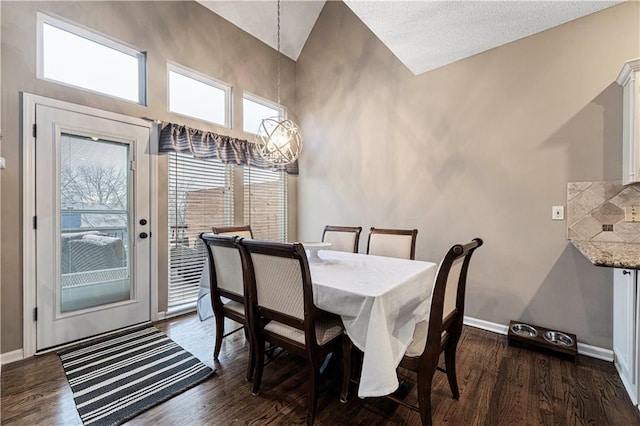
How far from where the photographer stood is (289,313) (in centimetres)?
163

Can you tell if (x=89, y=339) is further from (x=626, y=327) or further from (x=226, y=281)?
(x=626, y=327)

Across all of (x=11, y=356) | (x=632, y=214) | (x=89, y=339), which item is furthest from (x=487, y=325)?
(x=11, y=356)

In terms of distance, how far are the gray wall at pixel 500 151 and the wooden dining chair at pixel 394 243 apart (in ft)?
2.15

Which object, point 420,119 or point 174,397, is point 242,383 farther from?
point 420,119

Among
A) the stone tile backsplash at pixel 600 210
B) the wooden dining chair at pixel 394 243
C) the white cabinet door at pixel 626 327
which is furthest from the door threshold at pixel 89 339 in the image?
the stone tile backsplash at pixel 600 210

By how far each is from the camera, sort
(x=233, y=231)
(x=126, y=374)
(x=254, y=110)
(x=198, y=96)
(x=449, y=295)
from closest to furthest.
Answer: (x=449, y=295), (x=126, y=374), (x=233, y=231), (x=198, y=96), (x=254, y=110)

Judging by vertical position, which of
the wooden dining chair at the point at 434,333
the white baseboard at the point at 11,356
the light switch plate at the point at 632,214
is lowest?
the white baseboard at the point at 11,356

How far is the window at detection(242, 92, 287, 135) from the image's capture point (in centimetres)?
406

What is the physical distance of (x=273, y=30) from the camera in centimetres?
419

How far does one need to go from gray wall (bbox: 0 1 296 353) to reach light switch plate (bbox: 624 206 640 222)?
3.75 metres

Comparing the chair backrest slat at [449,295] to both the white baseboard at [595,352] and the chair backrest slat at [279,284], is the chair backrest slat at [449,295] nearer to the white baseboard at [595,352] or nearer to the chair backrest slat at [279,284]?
the chair backrest slat at [279,284]

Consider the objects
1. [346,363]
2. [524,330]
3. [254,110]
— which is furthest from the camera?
[254,110]

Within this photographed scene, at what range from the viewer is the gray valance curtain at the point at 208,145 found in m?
3.07

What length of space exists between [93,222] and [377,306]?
9.09ft
